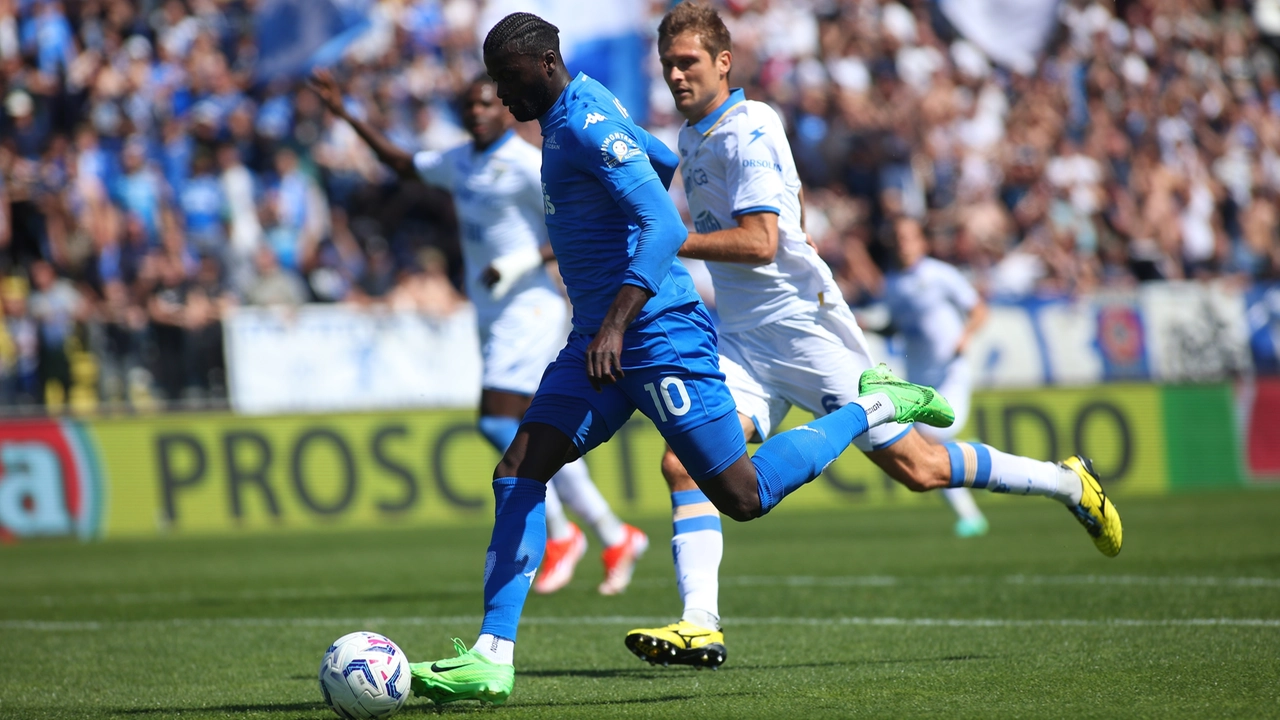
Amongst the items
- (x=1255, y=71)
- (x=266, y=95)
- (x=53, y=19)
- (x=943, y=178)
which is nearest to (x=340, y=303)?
(x=266, y=95)

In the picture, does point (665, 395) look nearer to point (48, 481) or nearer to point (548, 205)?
point (548, 205)

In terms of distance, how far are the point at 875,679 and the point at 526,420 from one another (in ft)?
5.51

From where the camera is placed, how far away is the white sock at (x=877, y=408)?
6145 millimetres

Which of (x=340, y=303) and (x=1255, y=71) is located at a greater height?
(x=1255, y=71)

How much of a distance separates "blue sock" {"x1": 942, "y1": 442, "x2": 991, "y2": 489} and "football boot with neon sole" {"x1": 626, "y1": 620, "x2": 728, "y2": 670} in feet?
5.13

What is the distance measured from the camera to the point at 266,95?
59.8 feet

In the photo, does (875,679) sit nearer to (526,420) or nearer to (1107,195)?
(526,420)

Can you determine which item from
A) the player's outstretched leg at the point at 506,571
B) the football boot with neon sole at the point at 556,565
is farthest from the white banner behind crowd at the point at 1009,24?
the player's outstretched leg at the point at 506,571

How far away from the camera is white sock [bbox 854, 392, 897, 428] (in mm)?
6145

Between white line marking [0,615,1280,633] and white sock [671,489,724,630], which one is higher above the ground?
white sock [671,489,724,630]

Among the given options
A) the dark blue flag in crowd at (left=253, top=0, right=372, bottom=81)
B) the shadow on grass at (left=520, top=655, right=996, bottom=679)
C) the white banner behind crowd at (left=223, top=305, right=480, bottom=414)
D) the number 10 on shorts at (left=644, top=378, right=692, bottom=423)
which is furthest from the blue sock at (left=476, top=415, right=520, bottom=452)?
the dark blue flag in crowd at (left=253, top=0, right=372, bottom=81)

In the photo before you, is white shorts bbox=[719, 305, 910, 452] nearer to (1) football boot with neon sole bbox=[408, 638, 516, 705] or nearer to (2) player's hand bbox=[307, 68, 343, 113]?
(1) football boot with neon sole bbox=[408, 638, 516, 705]

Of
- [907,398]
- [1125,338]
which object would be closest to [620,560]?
[907,398]

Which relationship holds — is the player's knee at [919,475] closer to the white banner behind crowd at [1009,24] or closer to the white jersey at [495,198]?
the white jersey at [495,198]
